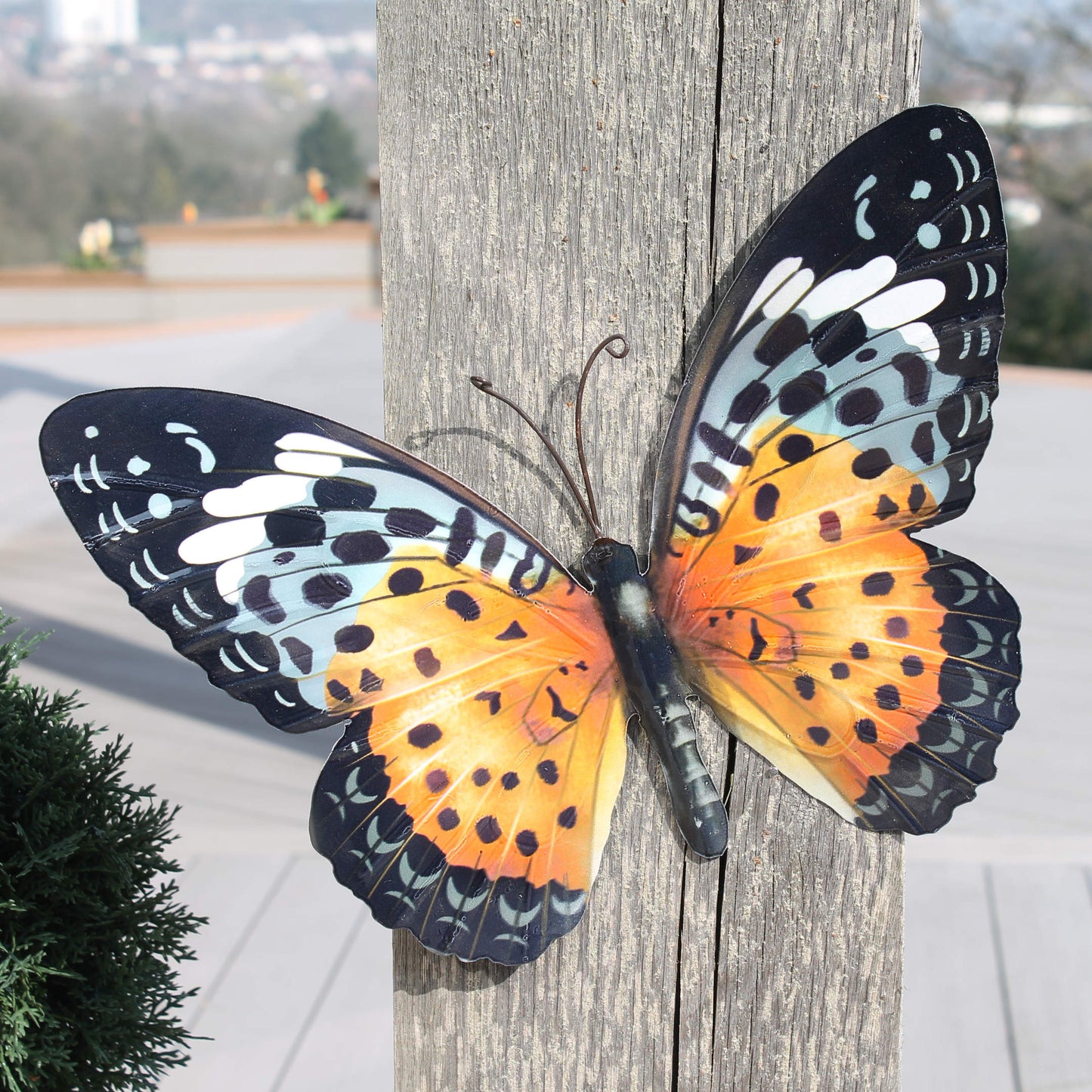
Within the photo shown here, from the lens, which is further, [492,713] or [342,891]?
[342,891]

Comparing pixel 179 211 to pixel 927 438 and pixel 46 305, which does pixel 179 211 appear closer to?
pixel 46 305

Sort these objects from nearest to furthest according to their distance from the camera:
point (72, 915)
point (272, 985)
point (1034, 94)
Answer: point (72, 915), point (272, 985), point (1034, 94)

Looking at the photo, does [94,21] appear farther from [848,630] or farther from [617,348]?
[848,630]

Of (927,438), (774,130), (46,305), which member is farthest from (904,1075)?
(46,305)

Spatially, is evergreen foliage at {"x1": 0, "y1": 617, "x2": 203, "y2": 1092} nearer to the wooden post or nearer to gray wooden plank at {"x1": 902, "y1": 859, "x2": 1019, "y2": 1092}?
the wooden post

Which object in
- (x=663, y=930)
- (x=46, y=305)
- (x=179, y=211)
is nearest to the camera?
(x=663, y=930)

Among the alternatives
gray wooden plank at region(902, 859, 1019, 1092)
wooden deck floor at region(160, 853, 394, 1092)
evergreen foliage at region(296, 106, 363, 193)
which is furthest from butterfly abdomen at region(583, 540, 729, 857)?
→ evergreen foliage at region(296, 106, 363, 193)

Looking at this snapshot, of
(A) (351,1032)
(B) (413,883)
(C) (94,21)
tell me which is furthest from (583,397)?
(C) (94,21)
